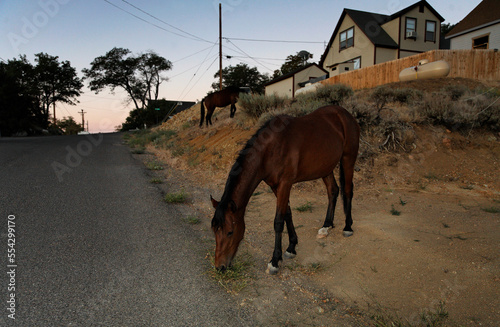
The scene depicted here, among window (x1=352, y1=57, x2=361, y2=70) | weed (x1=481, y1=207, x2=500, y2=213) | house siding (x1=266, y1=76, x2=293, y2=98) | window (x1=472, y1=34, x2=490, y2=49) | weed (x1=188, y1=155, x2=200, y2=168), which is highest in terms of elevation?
window (x1=472, y1=34, x2=490, y2=49)

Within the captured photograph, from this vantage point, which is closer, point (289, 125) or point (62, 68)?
point (289, 125)

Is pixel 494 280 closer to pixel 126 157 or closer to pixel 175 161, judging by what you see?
pixel 175 161

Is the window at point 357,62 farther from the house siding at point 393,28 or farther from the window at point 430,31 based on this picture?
the window at point 430,31

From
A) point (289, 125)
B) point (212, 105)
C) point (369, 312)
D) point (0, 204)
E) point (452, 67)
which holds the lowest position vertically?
point (369, 312)

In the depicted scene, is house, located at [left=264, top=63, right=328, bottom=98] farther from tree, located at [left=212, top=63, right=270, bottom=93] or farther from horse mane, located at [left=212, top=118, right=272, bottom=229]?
horse mane, located at [left=212, top=118, right=272, bottom=229]

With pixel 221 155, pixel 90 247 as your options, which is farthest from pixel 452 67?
pixel 90 247

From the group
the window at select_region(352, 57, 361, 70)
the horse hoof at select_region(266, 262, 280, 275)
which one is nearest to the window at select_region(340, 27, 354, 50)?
the window at select_region(352, 57, 361, 70)

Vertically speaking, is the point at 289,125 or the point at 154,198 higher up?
the point at 289,125

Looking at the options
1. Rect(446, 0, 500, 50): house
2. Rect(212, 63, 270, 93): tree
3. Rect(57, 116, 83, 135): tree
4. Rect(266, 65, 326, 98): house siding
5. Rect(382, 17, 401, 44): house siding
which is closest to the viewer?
Rect(446, 0, 500, 50): house

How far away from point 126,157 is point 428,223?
34.7 ft

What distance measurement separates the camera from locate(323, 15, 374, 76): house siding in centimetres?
2754

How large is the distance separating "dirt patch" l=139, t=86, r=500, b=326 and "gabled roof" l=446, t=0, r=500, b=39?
76.6ft

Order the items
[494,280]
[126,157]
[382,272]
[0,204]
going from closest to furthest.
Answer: [494,280] → [382,272] → [0,204] → [126,157]

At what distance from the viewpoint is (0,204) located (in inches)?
199
